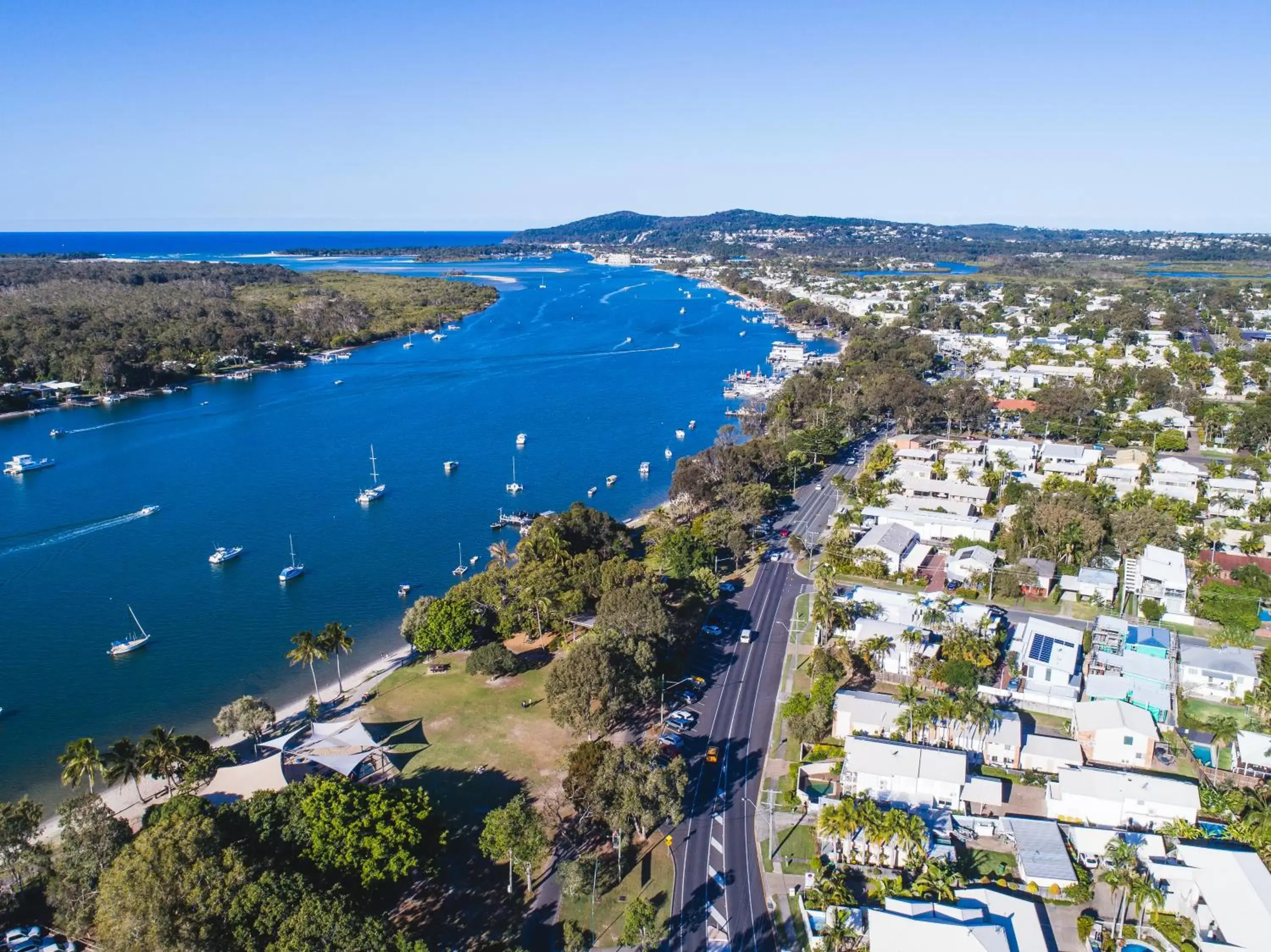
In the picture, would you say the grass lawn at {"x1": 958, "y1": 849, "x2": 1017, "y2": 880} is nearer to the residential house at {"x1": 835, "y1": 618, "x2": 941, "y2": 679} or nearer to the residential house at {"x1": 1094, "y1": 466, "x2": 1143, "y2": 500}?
the residential house at {"x1": 835, "y1": 618, "x2": 941, "y2": 679}

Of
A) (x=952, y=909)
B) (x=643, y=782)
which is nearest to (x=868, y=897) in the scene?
(x=952, y=909)

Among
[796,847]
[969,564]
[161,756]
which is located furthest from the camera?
[969,564]

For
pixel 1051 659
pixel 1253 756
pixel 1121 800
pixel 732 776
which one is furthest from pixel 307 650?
pixel 1253 756

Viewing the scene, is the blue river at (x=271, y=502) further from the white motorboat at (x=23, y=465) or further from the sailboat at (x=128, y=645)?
the white motorboat at (x=23, y=465)

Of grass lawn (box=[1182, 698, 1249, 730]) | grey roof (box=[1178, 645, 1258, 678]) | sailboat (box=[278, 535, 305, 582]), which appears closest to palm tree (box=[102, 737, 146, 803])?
sailboat (box=[278, 535, 305, 582])

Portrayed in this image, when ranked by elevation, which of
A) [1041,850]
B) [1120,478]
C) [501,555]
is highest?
[1120,478]

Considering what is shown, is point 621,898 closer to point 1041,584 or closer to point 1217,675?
point 1217,675

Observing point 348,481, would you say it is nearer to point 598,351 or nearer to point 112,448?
point 112,448
